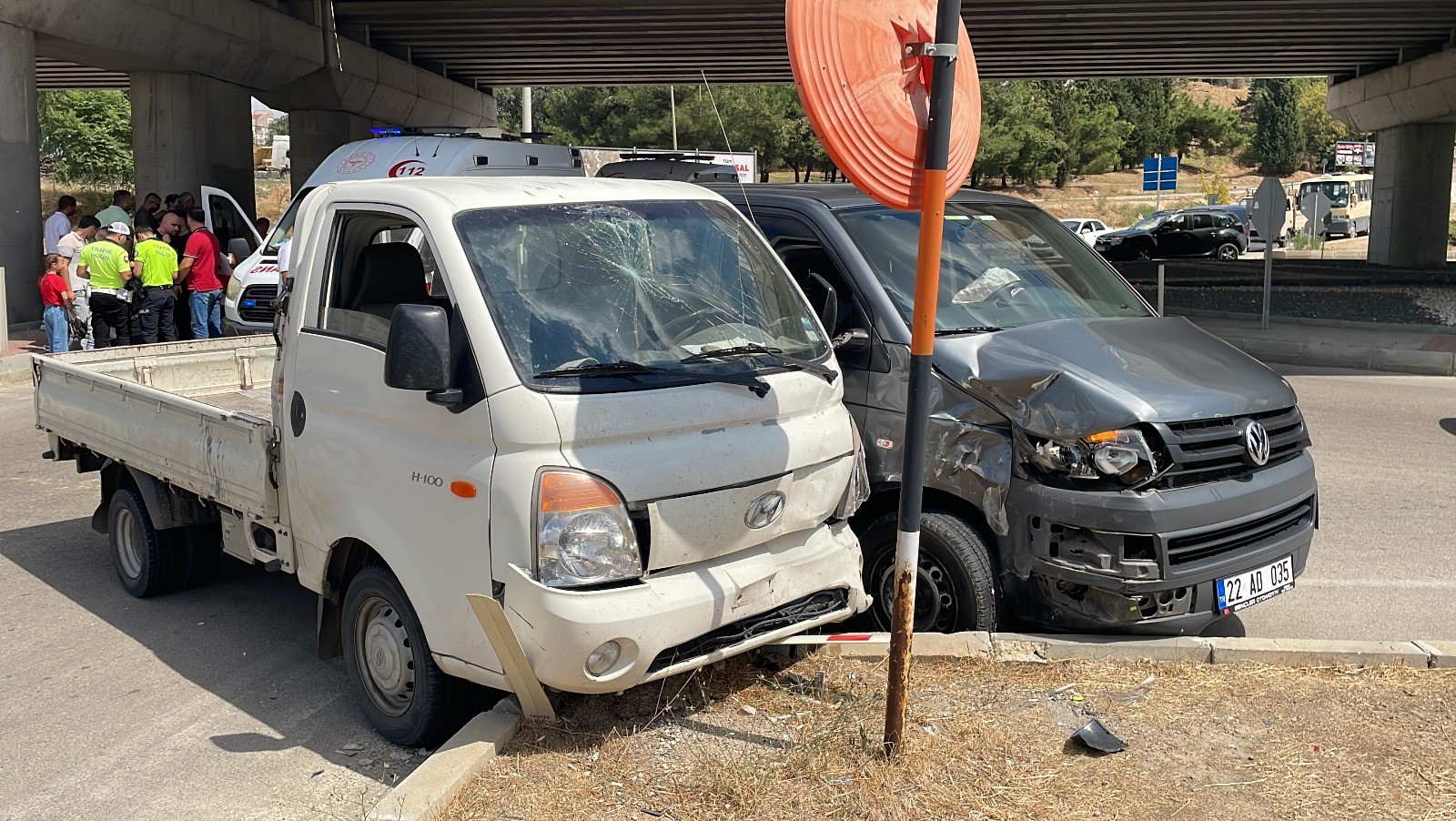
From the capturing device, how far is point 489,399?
4016mm

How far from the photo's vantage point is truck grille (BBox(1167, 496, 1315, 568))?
187 inches

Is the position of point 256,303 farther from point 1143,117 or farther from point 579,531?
point 1143,117

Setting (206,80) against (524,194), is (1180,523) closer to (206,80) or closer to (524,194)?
(524,194)

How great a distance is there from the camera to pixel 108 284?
1431 centimetres

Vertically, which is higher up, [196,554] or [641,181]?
[641,181]

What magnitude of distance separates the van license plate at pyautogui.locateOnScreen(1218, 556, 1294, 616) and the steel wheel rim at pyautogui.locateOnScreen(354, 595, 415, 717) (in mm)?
3099

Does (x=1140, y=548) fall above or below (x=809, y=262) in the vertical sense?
below

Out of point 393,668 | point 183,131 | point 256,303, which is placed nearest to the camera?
point 393,668

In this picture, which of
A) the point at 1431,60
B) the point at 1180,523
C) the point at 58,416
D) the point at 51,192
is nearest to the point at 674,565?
the point at 1180,523

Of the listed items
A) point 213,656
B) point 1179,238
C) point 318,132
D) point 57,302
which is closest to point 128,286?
point 57,302

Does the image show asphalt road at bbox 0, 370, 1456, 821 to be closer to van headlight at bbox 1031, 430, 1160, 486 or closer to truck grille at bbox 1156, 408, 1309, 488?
truck grille at bbox 1156, 408, 1309, 488

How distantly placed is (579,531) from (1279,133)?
92447 millimetres

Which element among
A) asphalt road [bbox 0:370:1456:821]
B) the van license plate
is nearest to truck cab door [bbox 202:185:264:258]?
asphalt road [bbox 0:370:1456:821]

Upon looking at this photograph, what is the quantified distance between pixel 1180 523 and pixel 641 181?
2.54 metres
